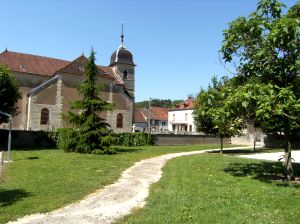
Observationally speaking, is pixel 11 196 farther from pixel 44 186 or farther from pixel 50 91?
pixel 50 91

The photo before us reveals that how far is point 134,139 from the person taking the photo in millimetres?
36875

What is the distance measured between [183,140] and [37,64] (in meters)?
21.2

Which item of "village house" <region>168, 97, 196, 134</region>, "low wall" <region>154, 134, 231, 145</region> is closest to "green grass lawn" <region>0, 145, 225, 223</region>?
"low wall" <region>154, 134, 231, 145</region>

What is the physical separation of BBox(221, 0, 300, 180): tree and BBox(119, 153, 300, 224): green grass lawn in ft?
6.91

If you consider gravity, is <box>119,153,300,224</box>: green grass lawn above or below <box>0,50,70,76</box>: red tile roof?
below

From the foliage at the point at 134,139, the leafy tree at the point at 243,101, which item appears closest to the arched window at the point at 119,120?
the foliage at the point at 134,139

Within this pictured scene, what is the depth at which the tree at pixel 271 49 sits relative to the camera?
1127cm

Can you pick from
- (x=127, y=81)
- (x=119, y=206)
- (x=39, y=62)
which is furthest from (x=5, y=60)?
(x=119, y=206)

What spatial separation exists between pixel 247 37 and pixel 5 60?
39249mm

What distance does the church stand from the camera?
43.0 m

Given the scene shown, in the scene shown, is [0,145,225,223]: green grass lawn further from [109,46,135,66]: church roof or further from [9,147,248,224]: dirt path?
[109,46,135,66]: church roof

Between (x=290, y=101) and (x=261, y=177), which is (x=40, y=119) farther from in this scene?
(x=290, y=101)

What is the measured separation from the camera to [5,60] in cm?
4606

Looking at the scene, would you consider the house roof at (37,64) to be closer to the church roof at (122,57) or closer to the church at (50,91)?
Answer: the church at (50,91)
